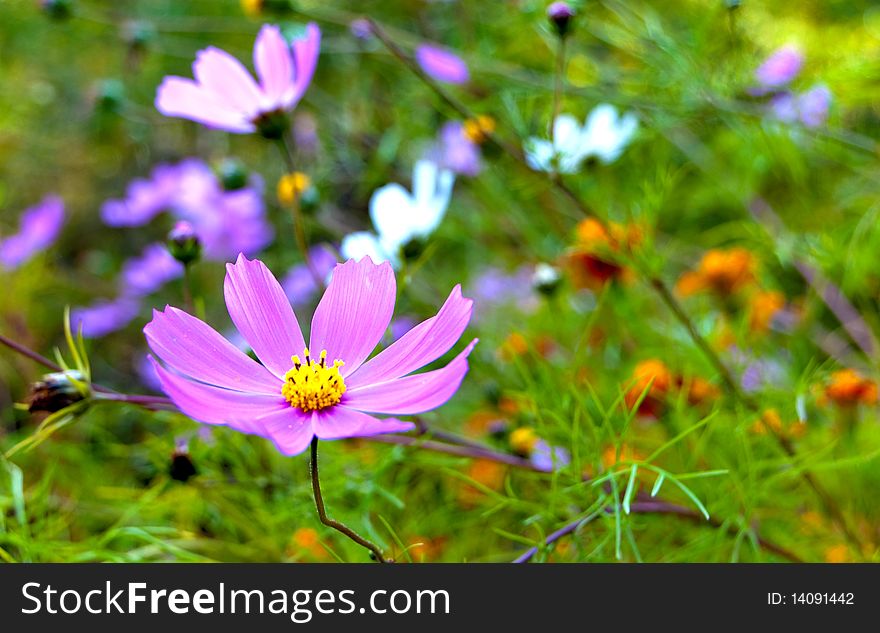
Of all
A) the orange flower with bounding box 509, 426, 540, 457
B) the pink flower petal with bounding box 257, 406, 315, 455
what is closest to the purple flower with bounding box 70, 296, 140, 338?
the orange flower with bounding box 509, 426, 540, 457

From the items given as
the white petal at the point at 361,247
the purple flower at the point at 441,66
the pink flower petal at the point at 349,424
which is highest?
the purple flower at the point at 441,66

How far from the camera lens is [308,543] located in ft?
1.90

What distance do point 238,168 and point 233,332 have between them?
327mm

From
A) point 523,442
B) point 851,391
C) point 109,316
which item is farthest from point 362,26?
point 109,316

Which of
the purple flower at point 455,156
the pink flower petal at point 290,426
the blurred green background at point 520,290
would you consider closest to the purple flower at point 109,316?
the blurred green background at point 520,290

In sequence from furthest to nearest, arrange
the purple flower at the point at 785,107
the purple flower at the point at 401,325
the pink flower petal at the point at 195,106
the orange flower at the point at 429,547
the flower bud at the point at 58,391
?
1. the purple flower at the point at 401,325
2. the purple flower at the point at 785,107
3. the orange flower at the point at 429,547
4. the pink flower petal at the point at 195,106
5. the flower bud at the point at 58,391

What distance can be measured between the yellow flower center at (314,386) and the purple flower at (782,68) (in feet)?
1.90

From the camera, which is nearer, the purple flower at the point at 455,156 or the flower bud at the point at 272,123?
the flower bud at the point at 272,123

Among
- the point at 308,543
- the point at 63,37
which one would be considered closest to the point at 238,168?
the point at 308,543

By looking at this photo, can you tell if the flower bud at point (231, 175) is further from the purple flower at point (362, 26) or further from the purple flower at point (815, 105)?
the purple flower at point (815, 105)

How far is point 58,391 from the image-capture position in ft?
1.31

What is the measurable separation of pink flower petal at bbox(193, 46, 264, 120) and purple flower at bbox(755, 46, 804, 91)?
0.48 m

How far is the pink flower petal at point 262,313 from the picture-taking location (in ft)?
1.16
